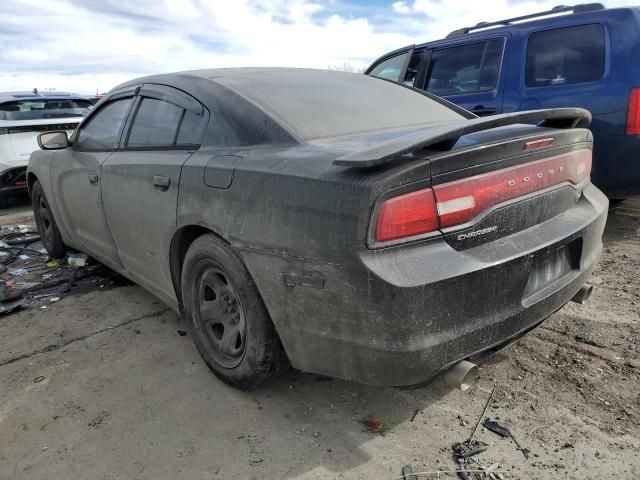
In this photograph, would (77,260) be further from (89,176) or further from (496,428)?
(496,428)

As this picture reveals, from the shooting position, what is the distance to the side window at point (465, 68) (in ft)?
16.9

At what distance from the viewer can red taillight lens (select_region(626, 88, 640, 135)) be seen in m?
4.14

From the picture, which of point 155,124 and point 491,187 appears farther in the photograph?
point 155,124

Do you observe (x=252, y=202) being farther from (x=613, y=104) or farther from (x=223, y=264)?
(x=613, y=104)

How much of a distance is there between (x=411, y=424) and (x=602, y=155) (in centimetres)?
326

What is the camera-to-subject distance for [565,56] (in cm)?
463

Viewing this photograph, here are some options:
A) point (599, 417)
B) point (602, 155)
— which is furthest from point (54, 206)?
point (602, 155)

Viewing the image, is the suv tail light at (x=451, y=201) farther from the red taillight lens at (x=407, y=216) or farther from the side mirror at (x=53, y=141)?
the side mirror at (x=53, y=141)

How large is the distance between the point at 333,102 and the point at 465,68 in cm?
335

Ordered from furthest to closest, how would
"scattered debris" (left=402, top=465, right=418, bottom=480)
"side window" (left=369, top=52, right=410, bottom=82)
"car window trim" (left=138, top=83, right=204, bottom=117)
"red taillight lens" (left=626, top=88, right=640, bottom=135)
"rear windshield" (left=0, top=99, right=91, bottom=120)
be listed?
1. "rear windshield" (left=0, top=99, right=91, bottom=120)
2. "side window" (left=369, top=52, right=410, bottom=82)
3. "red taillight lens" (left=626, top=88, right=640, bottom=135)
4. "car window trim" (left=138, top=83, right=204, bottom=117)
5. "scattered debris" (left=402, top=465, right=418, bottom=480)

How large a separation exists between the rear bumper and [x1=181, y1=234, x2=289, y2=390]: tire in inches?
5.6

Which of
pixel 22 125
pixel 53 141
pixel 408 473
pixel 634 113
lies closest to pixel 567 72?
pixel 634 113

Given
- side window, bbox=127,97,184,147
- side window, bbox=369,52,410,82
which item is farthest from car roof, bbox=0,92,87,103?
side window, bbox=127,97,184,147

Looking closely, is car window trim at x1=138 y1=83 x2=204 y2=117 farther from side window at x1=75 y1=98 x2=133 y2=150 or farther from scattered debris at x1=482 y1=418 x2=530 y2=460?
scattered debris at x1=482 y1=418 x2=530 y2=460
